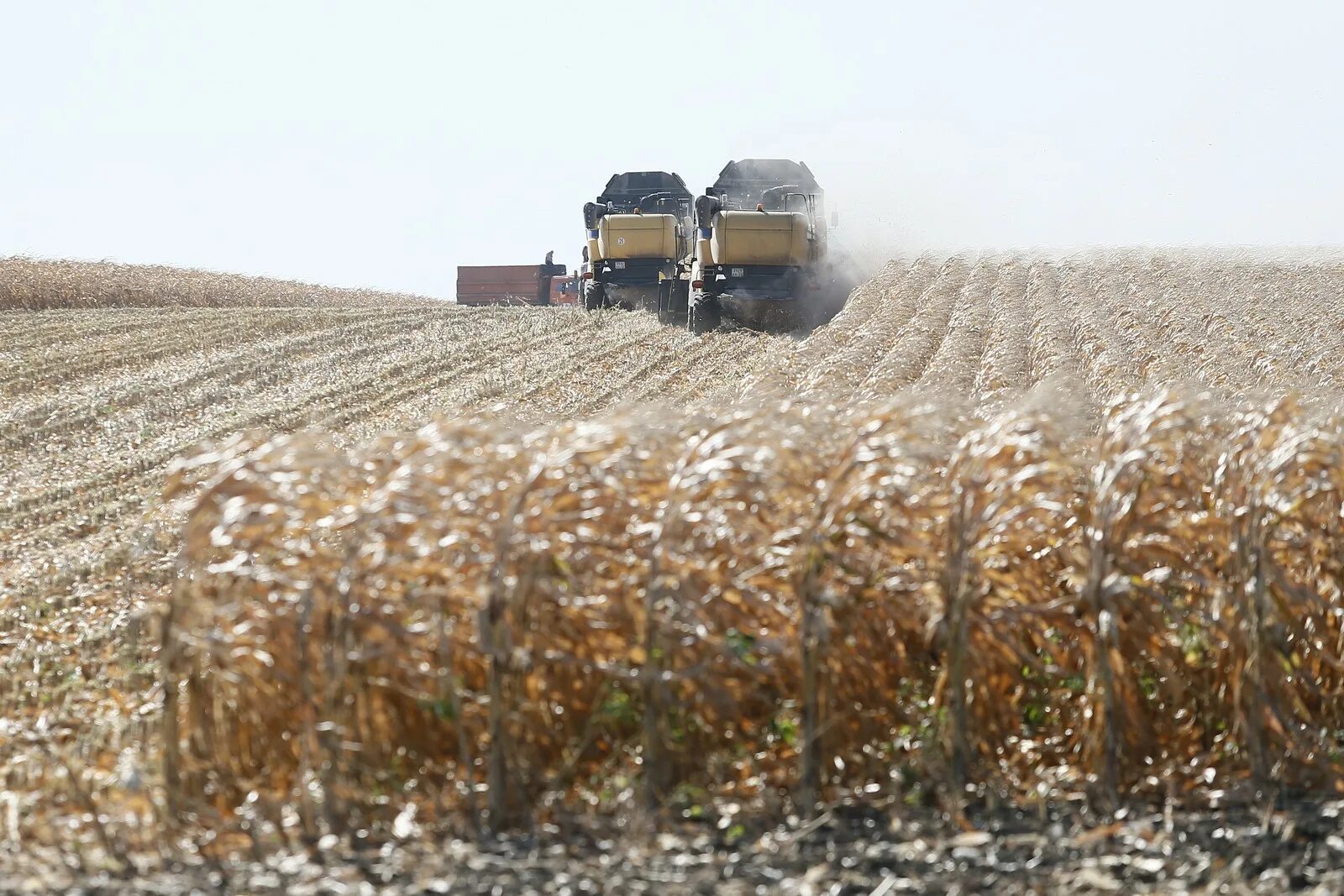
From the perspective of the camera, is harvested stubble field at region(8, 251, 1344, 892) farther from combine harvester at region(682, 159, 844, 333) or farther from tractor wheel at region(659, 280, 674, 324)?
tractor wheel at region(659, 280, 674, 324)

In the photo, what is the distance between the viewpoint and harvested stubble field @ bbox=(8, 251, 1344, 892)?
20.0 feet

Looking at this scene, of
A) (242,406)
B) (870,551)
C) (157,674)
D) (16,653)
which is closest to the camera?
(870,551)

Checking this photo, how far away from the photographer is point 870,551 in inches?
278

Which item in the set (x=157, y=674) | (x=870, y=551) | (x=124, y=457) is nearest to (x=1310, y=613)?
(x=870, y=551)

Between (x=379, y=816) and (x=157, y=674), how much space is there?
3123 mm

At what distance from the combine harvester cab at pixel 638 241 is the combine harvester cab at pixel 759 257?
2.26 m

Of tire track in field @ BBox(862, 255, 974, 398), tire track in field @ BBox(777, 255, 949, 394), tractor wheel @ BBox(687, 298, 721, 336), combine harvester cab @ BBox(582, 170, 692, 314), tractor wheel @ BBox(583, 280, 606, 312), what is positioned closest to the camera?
tire track in field @ BBox(862, 255, 974, 398)

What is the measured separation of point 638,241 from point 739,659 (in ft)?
82.3

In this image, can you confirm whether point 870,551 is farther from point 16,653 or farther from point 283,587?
point 16,653

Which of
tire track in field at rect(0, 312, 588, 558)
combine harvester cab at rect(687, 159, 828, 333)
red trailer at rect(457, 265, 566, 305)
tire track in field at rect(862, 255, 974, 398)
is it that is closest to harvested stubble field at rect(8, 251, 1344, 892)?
tire track in field at rect(0, 312, 588, 558)

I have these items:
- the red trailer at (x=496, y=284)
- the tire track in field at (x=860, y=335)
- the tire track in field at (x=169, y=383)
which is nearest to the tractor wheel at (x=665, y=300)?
the tire track in field at (x=860, y=335)

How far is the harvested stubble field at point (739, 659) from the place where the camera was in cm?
609

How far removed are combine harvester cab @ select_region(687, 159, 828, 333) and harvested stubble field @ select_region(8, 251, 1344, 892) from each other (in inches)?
714

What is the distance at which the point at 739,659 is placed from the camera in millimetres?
6617
